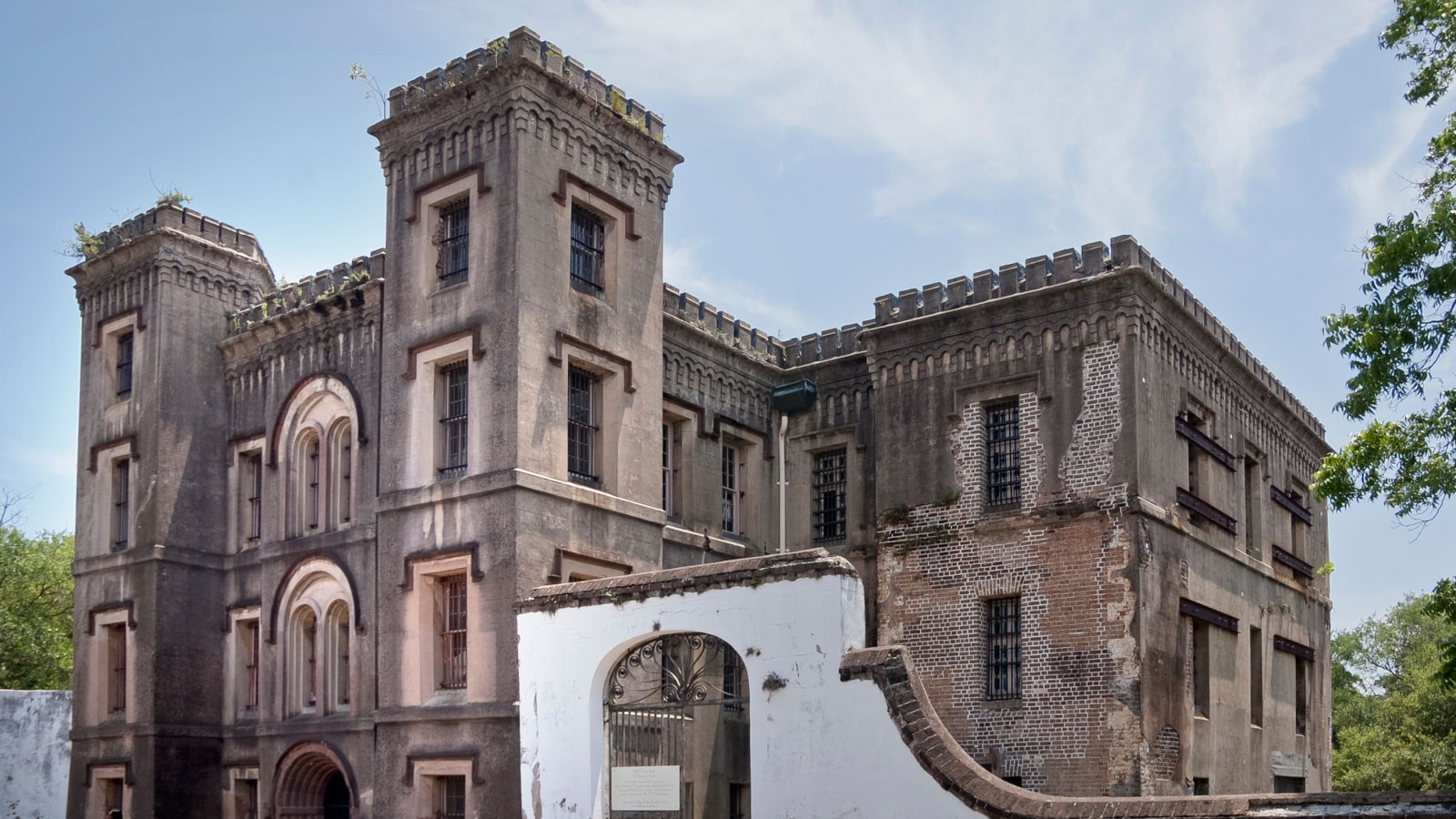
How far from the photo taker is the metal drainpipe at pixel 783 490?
2658 centimetres

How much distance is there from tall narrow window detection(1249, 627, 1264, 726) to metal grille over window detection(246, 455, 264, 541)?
17.8 meters

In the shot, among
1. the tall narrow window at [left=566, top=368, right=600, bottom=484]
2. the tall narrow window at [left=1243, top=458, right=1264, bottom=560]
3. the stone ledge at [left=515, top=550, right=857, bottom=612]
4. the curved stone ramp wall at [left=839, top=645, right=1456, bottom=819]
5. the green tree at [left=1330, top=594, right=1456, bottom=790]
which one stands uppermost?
the tall narrow window at [left=566, top=368, right=600, bottom=484]

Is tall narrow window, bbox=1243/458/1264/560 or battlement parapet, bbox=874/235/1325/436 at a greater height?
battlement parapet, bbox=874/235/1325/436

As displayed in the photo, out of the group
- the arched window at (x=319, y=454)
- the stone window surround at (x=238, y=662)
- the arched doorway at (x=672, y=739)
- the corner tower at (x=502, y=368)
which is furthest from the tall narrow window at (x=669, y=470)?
the stone window surround at (x=238, y=662)

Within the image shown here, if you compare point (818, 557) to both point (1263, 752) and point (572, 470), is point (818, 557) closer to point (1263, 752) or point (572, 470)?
point (572, 470)

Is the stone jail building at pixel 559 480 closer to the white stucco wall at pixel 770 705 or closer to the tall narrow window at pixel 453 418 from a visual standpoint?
the tall narrow window at pixel 453 418

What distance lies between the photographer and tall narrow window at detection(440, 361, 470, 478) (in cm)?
2147

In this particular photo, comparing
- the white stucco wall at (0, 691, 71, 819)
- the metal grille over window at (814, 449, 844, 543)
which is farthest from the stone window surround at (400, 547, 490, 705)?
the white stucco wall at (0, 691, 71, 819)

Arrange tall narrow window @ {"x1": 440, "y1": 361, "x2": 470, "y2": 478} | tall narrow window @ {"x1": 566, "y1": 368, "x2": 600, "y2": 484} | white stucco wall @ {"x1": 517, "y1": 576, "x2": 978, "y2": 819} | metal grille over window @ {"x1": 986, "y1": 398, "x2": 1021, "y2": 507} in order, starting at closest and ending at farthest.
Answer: white stucco wall @ {"x1": 517, "y1": 576, "x2": 978, "y2": 819} → tall narrow window @ {"x1": 440, "y1": 361, "x2": 470, "y2": 478} → tall narrow window @ {"x1": 566, "y1": 368, "x2": 600, "y2": 484} → metal grille over window @ {"x1": 986, "y1": 398, "x2": 1021, "y2": 507}

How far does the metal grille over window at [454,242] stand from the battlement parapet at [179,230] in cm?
622

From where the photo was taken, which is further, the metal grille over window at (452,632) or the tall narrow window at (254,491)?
the tall narrow window at (254,491)

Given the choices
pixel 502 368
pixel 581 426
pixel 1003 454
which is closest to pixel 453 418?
pixel 502 368

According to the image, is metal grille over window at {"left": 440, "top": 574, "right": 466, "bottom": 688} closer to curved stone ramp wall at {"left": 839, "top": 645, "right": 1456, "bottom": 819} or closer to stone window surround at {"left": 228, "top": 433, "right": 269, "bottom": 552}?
stone window surround at {"left": 228, "top": 433, "right": 269, "bottom": 552}

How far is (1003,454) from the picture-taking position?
2394 centimetres
